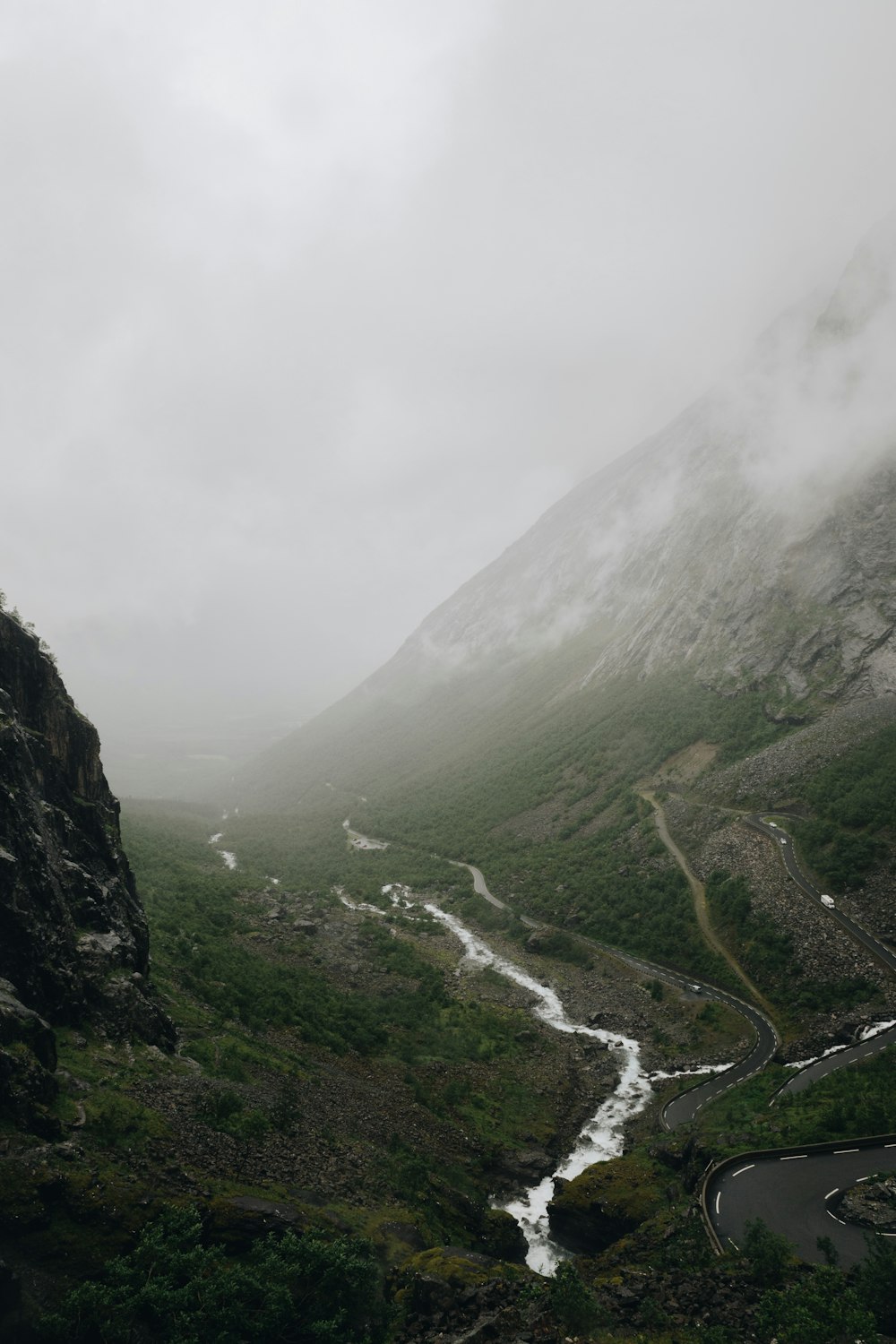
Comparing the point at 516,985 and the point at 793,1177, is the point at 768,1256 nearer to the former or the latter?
the point at 793,1177

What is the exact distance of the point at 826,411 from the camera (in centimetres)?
9431

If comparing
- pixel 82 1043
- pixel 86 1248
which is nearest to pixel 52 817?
pixel 82 1043

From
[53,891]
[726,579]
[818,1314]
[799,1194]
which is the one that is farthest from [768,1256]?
[726,579]

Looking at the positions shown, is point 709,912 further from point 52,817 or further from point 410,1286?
point 52,817

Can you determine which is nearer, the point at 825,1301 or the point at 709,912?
the point at 825,1301

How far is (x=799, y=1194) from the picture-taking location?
68.8 feet

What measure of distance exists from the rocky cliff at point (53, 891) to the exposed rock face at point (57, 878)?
0.05 metres

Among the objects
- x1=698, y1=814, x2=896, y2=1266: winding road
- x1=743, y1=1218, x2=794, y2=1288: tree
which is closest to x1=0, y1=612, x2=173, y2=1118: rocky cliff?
x1=743, y1=1218, x2=794, y2=1288: tree

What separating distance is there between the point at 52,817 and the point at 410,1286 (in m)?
20.3

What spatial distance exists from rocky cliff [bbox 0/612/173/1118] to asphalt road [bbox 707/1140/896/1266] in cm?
2088

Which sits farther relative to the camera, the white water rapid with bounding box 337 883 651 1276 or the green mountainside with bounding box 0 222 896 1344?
the white water rapid with bounding box 337 883 651 1276

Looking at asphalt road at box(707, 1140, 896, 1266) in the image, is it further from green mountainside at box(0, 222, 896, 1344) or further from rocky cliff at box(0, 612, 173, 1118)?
rocky cliff at box(0, 612, 173, 1118)

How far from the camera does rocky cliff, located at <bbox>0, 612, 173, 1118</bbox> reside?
18.8 metres

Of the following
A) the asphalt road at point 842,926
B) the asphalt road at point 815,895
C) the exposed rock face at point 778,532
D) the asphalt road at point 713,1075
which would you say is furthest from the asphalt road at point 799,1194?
the exposed rock face at point 778,532
